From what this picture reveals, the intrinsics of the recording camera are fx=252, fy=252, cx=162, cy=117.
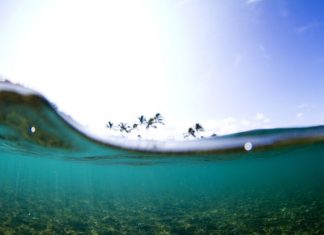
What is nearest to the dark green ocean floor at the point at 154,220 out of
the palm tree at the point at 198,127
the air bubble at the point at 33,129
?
the air bubble at the point at 33,129

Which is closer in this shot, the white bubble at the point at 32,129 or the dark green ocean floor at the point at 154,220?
the dark green ocean floor at the point at 154,220

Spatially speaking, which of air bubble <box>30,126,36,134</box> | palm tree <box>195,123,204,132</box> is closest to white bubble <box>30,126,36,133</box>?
air bubble <box>30,126,36,134</box>

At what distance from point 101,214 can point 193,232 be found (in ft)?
21.6

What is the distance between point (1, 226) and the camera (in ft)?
36.4

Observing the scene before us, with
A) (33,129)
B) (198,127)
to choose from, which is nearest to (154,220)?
(33,129)

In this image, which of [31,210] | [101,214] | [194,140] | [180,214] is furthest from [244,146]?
[31,210]

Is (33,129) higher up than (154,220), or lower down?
higher up

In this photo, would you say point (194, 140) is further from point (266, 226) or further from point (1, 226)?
point (1, 226)

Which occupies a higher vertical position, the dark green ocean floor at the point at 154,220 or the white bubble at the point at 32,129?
Answer: the white bubble at the point at 32,129

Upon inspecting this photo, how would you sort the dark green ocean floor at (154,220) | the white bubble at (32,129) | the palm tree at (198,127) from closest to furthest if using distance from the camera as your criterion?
1. the dark green ocean floor at (154,220)
2. the white bubble at (32,129)
3. the palm tree at (198,127)

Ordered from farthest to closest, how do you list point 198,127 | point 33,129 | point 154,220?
point 198,127, point 33,129, point 154,220

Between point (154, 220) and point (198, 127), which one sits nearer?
point (154, 220)

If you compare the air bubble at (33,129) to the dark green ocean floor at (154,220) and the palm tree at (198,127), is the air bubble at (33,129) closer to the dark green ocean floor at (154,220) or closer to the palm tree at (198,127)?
the dark green ocean floor at (154,220)

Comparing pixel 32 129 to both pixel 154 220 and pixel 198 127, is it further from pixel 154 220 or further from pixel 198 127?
pixel 198 127
